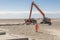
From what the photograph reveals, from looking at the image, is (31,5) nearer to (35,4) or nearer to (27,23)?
(35,4)

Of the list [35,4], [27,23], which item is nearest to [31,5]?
[35,4]

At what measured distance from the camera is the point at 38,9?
46875 mm

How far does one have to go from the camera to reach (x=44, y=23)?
150ft

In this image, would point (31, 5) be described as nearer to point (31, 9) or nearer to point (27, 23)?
point (31, 9)

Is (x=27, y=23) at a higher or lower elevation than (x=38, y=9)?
lower

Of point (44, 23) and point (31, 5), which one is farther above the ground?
point (31, 5)

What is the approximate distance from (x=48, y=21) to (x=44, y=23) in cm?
99

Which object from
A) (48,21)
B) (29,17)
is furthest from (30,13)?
(48,21)

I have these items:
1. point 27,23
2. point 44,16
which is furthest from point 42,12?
point 27,23

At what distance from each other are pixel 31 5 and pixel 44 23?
15.3 ft

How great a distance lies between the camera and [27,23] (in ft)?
149

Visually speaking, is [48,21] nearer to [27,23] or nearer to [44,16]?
[44,16]

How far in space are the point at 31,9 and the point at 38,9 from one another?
181 cm

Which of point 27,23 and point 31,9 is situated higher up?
point 31,9
